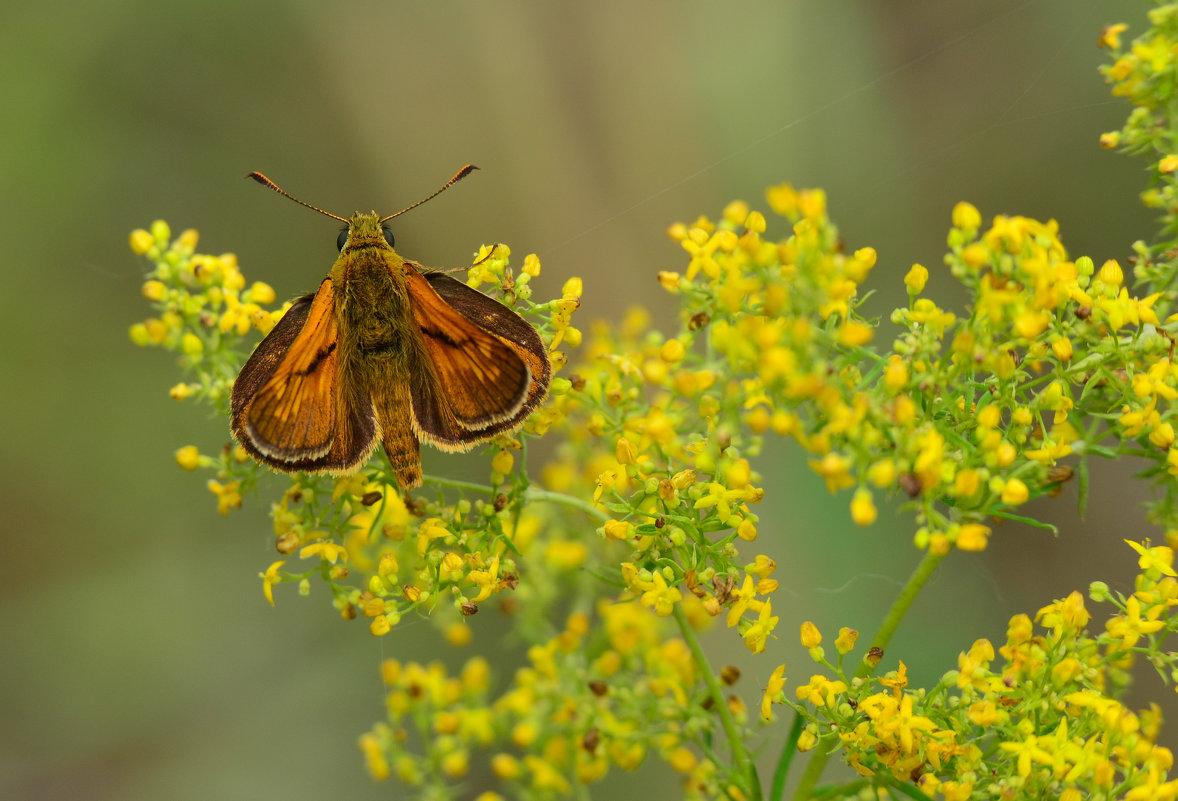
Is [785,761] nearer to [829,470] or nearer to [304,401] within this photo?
[829,470]

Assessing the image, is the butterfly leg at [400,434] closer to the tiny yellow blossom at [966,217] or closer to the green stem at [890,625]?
the green stem at [890,625]

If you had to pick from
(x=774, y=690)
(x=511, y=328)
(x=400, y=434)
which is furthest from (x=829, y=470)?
(x=400, y=434)

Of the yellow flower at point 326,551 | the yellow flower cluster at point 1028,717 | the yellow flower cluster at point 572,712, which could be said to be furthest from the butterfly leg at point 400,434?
the yellow flower cluster at point 1028,717

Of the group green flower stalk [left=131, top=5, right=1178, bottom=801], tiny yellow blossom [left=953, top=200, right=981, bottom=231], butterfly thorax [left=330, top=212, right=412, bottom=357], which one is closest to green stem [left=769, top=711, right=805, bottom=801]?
green flower stalk [left=131, top=5, right=1178, bottom=801]

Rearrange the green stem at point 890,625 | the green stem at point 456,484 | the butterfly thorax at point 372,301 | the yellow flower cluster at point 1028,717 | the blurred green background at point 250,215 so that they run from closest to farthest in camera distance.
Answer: the yellow flower cluster at point 1028,717
the green stem at point 890,625
the green stem at point 456,484
the butterfly thorax at point 372,301
the blurred green background at point 250,215

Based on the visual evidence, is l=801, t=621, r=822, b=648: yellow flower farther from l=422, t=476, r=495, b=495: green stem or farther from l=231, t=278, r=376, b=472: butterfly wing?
l=231, t=278, r=376, b=472: butterfly wing

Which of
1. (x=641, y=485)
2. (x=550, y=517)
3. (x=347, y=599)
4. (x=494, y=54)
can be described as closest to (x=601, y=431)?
(x=641, y=485)

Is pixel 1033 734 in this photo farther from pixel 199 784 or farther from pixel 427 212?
pixel 199 784
